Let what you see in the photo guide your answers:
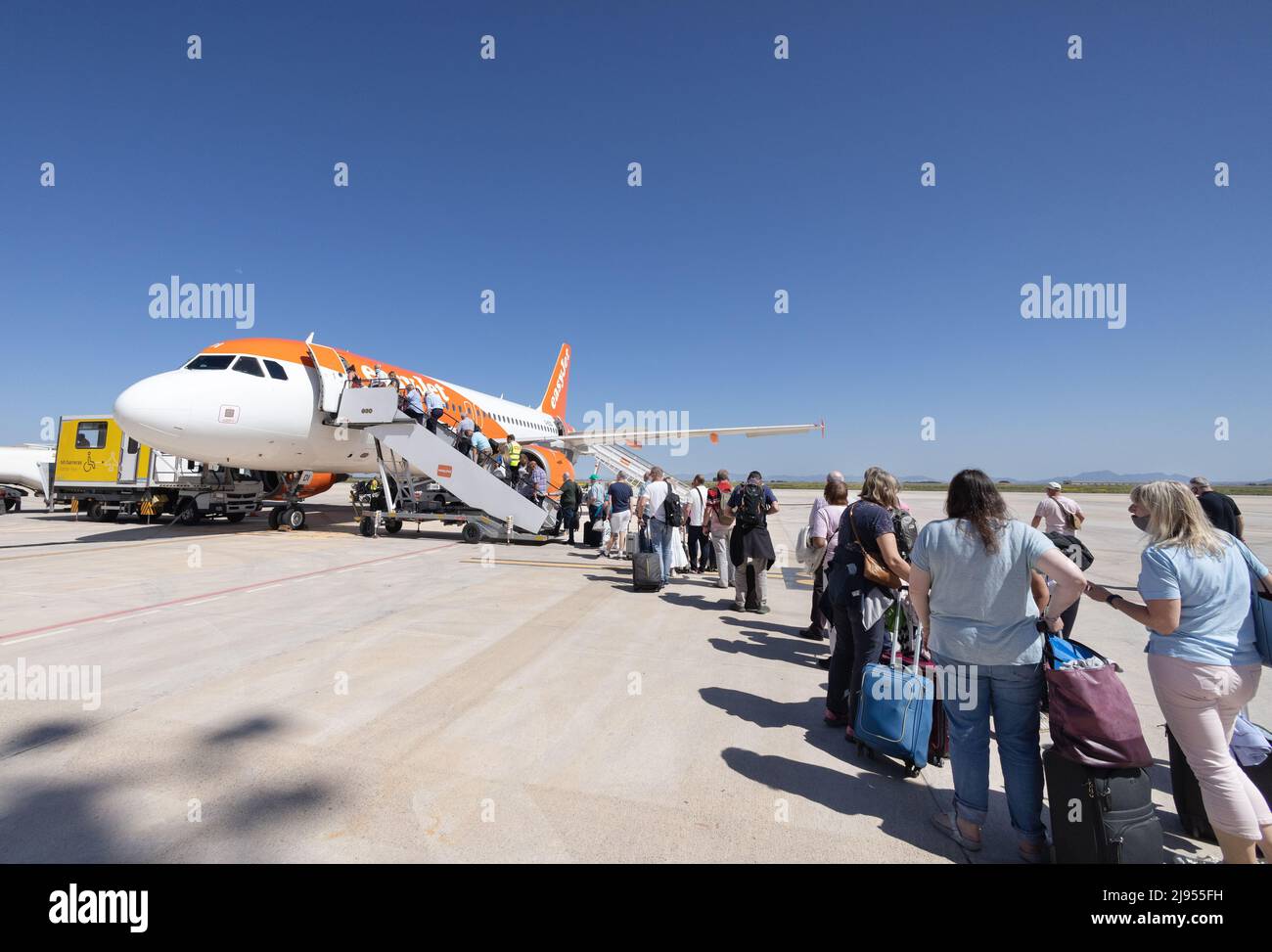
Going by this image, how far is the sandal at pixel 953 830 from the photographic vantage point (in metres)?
2.56

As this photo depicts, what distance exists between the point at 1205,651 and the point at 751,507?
4474mm

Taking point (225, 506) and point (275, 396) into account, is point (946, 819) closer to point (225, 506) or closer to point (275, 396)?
point (275, 396)

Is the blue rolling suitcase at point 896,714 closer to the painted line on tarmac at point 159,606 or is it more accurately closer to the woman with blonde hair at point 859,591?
the woman with blonde hair at point 859,591

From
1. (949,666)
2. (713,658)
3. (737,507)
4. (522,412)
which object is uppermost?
(522,412)

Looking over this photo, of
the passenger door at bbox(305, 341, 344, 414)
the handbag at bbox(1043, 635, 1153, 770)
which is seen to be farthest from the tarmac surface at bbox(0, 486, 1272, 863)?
the passenger door at bbox(305, 341, 344, 414)

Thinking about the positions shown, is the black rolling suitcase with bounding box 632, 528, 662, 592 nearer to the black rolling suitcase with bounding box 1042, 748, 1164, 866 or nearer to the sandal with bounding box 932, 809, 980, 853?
the sandal with bounding box 932, 809, 980, 853

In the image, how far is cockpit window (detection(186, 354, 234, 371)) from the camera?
11.6 metres

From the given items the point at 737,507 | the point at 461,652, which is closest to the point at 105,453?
the point at 461,652

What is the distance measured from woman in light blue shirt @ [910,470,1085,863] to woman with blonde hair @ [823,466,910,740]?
2.68ft

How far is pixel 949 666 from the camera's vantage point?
105 inches

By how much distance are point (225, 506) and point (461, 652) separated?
16055mm

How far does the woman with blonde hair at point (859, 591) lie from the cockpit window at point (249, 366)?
1300 cm

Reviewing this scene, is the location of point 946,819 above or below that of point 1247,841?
below

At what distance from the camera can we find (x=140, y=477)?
16.7 meters
